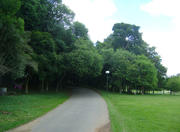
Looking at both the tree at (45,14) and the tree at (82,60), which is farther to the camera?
the tree at (82,60)

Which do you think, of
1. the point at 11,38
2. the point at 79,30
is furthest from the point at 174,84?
the point at 11,38

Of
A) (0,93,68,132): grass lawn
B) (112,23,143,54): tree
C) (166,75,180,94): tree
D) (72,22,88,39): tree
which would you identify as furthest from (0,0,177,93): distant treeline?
(112,23,143,54): tree

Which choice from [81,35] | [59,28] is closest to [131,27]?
[81,35]

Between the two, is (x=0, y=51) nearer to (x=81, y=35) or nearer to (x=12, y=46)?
(x=12, y=46)

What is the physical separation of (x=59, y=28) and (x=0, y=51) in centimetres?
979

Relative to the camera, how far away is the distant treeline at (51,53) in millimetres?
11047

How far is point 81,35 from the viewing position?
21734 mm

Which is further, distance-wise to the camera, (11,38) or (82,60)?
(82,60)

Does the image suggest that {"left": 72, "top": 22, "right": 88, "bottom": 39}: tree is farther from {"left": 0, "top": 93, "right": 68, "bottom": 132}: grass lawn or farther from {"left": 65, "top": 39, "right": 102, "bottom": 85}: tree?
{"left": 0, "top": 93, "right": 68, "bottom": 132}: grass lawn

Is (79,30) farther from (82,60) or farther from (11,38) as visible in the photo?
(11,38)

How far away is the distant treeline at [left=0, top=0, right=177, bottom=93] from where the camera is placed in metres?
11.0

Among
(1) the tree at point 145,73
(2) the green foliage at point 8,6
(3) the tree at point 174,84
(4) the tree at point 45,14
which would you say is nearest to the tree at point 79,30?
(4) the tree at point 45,14

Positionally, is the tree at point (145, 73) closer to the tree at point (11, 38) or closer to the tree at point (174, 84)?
the tree at point (174, 84)

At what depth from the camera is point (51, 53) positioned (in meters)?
16.4
